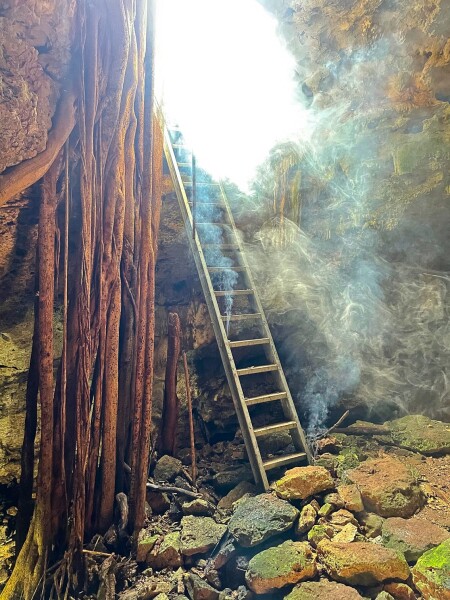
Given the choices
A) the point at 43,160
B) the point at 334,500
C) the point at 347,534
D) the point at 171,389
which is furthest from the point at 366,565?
the point at 43,160

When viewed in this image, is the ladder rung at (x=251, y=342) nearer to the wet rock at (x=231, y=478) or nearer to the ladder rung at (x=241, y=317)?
the ladder rung at (x=241, y=317)

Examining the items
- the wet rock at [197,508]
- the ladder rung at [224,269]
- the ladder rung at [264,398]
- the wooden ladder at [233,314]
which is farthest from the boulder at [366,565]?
the ladder rung at [224,269]

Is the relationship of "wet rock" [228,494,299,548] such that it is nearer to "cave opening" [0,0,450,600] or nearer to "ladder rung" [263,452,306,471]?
"cave opening" [0,0,450,600]

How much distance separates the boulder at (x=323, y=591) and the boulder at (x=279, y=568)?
0.06 m

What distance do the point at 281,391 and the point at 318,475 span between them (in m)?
0.97

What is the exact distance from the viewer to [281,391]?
363 cm

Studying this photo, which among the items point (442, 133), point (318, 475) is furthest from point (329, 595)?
point (442, 133)

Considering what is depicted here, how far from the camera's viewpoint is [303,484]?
272 cm

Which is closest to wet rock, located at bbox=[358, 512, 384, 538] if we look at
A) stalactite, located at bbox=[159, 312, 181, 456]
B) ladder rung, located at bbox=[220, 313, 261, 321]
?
stalactite, located at bbox=[159, 312, 181, 456]

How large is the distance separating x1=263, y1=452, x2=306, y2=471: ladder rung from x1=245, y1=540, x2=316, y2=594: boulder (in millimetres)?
804

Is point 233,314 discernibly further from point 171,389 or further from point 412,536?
point 412,536

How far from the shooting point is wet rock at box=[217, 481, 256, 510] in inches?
117

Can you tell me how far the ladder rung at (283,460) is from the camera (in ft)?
10.1

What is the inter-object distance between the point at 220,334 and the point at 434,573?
2285 millimetres
